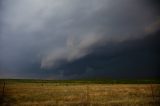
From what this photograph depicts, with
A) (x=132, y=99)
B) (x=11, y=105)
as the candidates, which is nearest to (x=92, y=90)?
(x=132, y=99)

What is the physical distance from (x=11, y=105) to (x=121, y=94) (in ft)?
10.7

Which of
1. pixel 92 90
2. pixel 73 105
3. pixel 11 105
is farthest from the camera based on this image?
pixel 92 90

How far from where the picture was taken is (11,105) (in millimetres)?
6008

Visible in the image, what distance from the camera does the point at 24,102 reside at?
251 inches

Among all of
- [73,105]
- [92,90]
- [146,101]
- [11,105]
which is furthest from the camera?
[92,90]

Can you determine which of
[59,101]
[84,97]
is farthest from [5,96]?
[84,97]

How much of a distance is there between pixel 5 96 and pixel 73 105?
1738 mm

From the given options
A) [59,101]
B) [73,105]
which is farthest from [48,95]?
[73,105]

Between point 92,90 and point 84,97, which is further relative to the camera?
point 92,90

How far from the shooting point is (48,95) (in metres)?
7.31

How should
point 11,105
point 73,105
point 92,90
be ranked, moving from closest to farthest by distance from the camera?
point 11,105 → point 73,105 → point 92,90

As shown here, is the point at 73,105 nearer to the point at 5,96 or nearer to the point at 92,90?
the point at 92,90

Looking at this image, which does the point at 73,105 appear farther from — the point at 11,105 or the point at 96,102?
the point at 11,105

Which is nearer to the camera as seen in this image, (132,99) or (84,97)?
(84,97)
